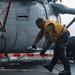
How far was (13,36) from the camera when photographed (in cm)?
1031

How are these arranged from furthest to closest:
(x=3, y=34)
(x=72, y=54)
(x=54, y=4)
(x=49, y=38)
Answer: (x=72, y=54) → (x=54, y=4) → (x=3, y=34) → (x=49, y=38)

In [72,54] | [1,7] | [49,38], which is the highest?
[1,7]

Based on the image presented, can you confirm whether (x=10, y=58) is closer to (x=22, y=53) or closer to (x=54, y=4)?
(x=22, y=53)

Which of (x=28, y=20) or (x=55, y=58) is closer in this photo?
(x=55, y=58)

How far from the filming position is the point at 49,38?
850cm

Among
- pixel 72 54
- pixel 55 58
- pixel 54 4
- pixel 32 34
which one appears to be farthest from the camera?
pixel 72 54

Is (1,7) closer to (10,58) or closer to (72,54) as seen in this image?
(10,58)

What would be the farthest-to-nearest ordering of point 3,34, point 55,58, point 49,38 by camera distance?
1. point 3,34
2. point 55,58
3. point 49,38

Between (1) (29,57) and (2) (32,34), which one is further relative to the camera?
(1) (29,57)

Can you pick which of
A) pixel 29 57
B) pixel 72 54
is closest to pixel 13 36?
pixel 29 57

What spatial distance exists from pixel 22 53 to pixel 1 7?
5.98 feet

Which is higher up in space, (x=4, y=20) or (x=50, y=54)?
(x=4, y=20)

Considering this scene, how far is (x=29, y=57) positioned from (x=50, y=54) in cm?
75

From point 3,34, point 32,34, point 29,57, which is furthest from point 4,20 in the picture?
point 29,57
